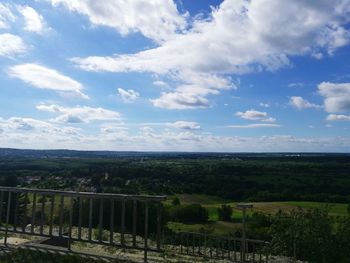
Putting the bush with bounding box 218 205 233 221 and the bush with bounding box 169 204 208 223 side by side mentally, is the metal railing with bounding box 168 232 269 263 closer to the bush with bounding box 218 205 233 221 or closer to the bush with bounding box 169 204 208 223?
the bush with bounding box 169 204 208 223

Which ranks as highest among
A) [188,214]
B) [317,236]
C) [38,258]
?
[317,236]

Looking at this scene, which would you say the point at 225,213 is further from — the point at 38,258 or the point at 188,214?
the point at 38,258

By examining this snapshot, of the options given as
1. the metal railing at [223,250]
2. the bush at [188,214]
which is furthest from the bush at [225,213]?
the metal railing at [223,250]

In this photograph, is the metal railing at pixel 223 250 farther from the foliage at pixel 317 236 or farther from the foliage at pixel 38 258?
the foliage at pixel 38 258

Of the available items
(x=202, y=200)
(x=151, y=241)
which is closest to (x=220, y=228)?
(x=202, y=200)

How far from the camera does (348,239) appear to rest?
19.7 ft

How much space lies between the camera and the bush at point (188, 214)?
1545 inches

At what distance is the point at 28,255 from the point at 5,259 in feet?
1.07

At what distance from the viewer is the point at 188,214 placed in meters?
40.2

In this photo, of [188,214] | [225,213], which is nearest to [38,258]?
[188,214]

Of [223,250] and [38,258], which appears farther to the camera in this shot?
[223,250]

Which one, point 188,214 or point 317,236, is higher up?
point 317,236

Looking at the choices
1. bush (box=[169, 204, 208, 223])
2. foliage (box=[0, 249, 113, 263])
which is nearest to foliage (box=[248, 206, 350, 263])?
foliage (box=[0, 249, 113, 263])

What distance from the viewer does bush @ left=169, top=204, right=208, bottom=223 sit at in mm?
39250
